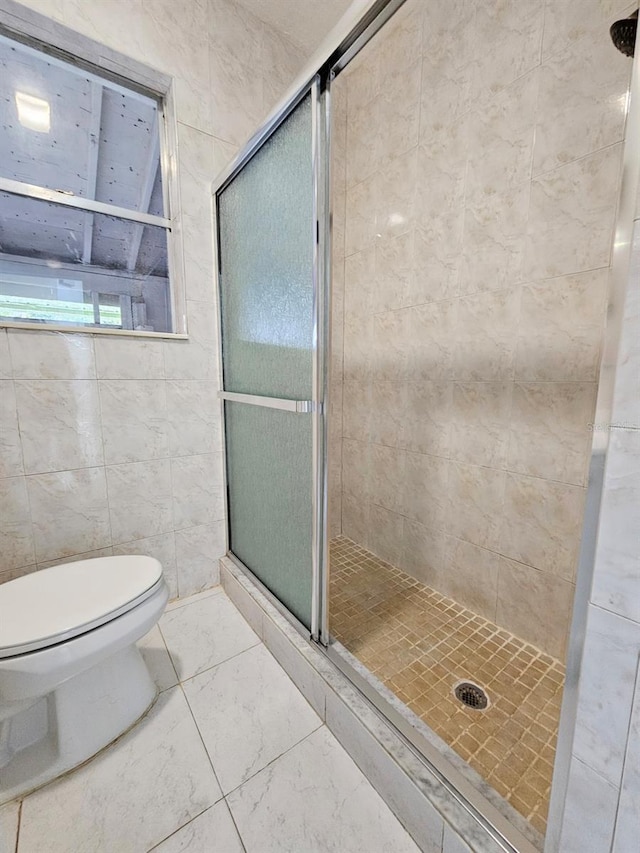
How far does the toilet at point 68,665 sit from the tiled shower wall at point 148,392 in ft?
1.12

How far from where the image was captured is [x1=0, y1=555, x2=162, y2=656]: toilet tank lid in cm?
89

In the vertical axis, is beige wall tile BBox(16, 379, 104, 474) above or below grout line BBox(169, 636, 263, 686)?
above

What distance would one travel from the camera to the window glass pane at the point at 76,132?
1.26 meters

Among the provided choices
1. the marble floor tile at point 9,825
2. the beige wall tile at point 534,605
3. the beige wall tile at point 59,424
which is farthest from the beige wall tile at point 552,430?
the marble floor tile at point 9,825

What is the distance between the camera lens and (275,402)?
4.07 feet

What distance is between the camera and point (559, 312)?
1243mm

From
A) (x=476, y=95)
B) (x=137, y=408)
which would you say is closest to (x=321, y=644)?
(x=137, y=408)

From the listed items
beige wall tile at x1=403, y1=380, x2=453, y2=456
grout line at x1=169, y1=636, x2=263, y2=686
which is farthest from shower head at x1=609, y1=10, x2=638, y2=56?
grout line at x1=169, y1=636, x2=263, y2=686

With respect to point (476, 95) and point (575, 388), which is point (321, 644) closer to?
point (575, 388)

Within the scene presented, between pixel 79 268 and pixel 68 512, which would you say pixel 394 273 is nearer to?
pixel 79 268

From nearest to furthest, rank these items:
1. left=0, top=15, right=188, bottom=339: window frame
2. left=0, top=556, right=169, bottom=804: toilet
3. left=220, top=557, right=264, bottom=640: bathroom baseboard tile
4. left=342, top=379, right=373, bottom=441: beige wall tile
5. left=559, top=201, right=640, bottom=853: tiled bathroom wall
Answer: left=559, top=201, right=640, bottom=853: tiled bathroom wall → left=0, top=556, right=169, bottom=804: toilet → left=0, top=15, right=188, bottom=339: window frame → left=220, top=557, right=264, bottom=640: bathroom baseboard tile → left=342, top=379, right=373, bottom=441: beige wall tile

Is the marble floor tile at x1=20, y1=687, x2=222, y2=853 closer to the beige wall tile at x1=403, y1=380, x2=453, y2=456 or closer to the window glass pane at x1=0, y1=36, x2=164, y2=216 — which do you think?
the beige wall tile at x1=403, y1=380, x2=453, y2=456

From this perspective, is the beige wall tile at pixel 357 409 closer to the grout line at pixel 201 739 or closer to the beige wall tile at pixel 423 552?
the beige wall tile at pixel 423 552

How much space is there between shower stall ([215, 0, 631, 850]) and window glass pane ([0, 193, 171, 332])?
31 centimetres
